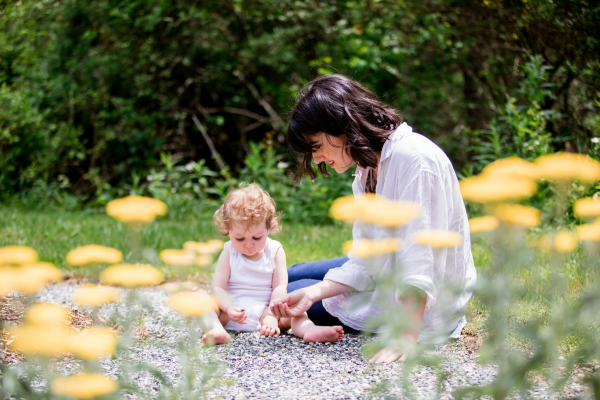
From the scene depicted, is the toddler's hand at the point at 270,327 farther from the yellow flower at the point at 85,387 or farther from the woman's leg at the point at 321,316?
the yellow flower at the point at 85,387

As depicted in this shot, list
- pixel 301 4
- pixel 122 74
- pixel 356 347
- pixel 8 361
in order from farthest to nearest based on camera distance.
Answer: pixel 122 74 < pixel 301 4 < pixel 356 347 < pixel 8 361

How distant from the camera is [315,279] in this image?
8.25ft

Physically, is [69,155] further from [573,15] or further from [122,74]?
[573,15]

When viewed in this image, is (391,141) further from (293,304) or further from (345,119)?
(293,304)

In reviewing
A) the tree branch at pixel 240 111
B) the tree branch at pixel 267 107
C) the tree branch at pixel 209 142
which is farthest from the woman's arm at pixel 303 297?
the tree branch at pixel 240 111

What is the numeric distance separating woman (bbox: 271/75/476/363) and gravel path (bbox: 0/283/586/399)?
102 mm

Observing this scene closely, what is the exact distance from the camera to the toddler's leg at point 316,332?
2.03 m

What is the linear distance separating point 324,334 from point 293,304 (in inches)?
7.4

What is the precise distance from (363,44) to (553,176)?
5.26 m

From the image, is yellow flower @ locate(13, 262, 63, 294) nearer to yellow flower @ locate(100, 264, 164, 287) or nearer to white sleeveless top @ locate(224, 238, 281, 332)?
yellow flower @ locate(100, 264, 164, 287)

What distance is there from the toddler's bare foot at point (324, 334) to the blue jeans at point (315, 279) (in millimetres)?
212

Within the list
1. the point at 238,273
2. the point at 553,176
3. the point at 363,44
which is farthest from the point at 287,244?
the point at 363,44

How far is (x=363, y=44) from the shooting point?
19.8 feet

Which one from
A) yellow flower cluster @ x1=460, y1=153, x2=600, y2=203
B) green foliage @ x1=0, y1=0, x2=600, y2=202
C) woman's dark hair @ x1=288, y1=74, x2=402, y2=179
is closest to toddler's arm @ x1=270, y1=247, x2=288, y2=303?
woman's dark hair @ x1=288, y1=74, x2=402, y2=179
